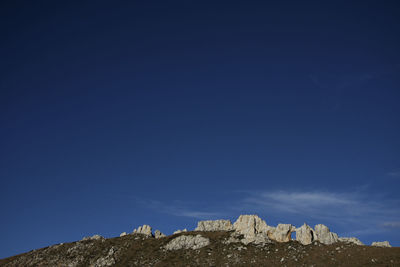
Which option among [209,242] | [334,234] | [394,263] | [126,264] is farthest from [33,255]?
[394,263]

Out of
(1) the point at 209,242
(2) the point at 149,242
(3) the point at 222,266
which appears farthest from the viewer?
(2) the point at 149,242

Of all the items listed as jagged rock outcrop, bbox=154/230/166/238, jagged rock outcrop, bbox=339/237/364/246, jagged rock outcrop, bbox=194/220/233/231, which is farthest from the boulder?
jagged rock outcrop, bbox=154/230/166/238

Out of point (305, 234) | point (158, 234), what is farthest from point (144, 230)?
point (305, 234)

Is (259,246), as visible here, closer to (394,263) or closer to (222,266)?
(222,266)

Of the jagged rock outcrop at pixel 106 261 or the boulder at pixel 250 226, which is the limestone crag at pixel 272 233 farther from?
the jagged rock outcrop at pixel 106 261

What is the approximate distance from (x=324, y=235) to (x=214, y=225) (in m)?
Result: 44.6

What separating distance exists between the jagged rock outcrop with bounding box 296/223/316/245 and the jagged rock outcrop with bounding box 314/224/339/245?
74.7 inches

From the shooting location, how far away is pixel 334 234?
10650 centimetres

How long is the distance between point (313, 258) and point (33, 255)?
107 meters

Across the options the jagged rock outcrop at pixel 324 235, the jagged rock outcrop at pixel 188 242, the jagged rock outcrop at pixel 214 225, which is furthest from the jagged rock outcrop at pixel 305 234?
the jagged rock outcrop at pixel 188 242

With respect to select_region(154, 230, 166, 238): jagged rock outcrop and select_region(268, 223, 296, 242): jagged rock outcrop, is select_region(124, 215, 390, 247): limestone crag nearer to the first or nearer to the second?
select_region(268, 223, 296, 242): jagged rock outcrop

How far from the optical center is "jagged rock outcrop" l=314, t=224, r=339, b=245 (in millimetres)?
103131

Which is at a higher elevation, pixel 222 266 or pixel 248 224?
pixel 248 224

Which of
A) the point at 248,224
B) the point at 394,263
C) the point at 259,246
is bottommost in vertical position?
the point at 394,263
